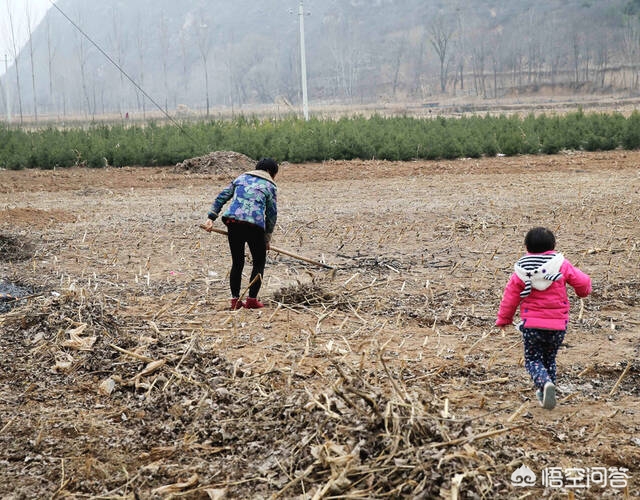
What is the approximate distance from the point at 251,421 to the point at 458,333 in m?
2.51

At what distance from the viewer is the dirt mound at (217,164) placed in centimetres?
1894

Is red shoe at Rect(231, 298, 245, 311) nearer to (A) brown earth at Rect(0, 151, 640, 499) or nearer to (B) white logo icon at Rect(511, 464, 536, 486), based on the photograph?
(A) brown earth at Rect(0, 151, 640, 499)

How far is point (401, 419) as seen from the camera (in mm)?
3768

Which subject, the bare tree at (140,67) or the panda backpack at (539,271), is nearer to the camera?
the panda backpack at (539,271)

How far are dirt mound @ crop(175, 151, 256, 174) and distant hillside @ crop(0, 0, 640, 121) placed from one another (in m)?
45.4

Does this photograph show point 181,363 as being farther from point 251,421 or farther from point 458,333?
point 458,333

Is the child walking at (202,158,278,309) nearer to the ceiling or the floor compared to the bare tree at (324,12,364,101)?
nearer to the floor

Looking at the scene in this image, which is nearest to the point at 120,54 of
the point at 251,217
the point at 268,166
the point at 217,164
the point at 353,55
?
the point at 353,55

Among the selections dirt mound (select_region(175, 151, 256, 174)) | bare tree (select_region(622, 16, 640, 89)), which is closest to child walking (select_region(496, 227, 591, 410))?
dirt mound (select_region(175, 151, 256, 174))

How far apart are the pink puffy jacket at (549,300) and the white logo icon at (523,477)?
3.82ft

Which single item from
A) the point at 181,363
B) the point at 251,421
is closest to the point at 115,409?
the point at 181,363

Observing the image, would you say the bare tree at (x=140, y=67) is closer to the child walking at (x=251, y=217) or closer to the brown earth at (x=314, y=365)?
the brown earth at (x=314, y=365)

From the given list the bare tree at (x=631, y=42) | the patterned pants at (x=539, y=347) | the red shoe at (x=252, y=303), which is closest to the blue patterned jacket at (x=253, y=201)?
the red shoe at (x=252, y=303)

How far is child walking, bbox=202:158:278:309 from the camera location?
6.91 metres
